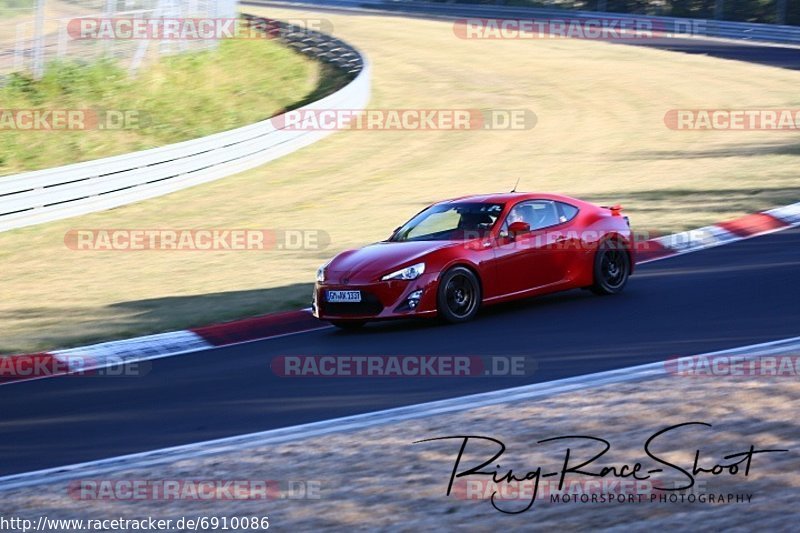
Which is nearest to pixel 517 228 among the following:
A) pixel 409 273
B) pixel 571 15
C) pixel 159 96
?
pixel 409 273

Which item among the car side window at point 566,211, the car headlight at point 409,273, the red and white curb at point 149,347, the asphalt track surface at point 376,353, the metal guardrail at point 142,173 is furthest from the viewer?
the metal guardrail at point 142,173

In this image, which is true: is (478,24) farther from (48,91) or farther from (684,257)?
(684,257)

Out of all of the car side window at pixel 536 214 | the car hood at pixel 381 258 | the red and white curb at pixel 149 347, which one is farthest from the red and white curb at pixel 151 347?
the car side window at pixel 536 214

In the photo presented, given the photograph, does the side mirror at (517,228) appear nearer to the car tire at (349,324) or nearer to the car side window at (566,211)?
the car side window at (566,211)

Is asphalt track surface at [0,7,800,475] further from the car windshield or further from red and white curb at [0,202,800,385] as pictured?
the car windshield

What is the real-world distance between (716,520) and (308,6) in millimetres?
59550

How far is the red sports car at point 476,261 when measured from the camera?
12.7m

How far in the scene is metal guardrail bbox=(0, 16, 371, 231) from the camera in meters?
22.2

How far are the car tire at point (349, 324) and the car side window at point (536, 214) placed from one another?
195 centimetres

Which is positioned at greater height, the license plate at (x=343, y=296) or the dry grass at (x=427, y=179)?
the license plate at (x=343, y=296)

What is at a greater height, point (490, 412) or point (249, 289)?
point (490, 412)

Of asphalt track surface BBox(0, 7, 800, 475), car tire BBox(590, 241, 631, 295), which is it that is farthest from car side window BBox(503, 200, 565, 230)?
asphalt track surface BBox(0, 7, 800, 475)

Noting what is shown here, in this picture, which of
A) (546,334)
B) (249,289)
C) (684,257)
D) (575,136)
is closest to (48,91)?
(575,136)

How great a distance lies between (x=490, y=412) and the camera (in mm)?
8898
